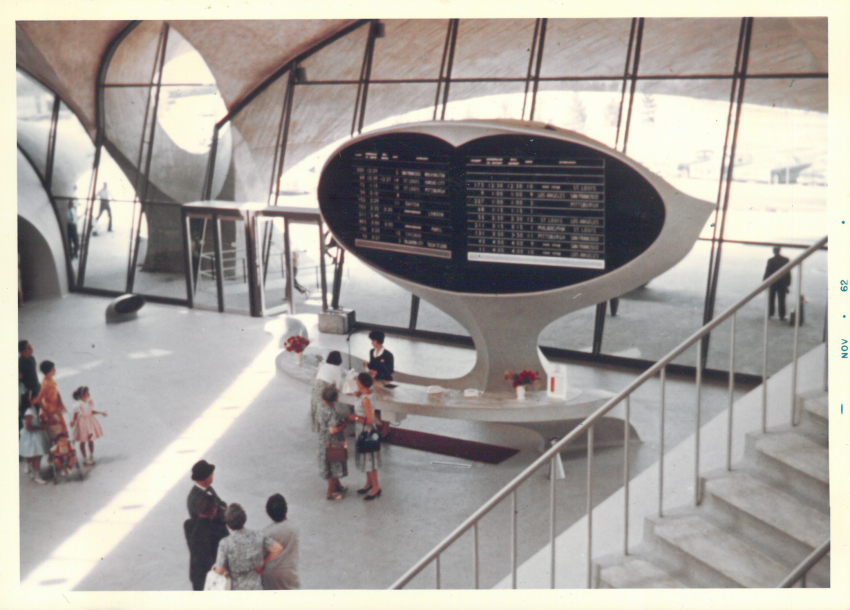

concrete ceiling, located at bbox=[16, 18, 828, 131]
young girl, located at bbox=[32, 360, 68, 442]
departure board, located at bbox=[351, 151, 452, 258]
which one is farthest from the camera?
concrete ceiling, located at bbox=[16, 18, 828, 131]

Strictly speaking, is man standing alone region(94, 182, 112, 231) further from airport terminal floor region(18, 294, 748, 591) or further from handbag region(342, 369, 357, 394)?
handbag region(342, 369, 357, 394)

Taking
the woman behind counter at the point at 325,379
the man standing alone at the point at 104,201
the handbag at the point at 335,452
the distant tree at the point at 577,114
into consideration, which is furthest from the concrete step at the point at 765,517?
the man standing alone at the point at 104,201

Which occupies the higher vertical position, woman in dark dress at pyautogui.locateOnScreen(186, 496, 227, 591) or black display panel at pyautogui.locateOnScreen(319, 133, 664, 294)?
black display panel at pyautogui.locateOnScreen(319, 133, 664, 294)

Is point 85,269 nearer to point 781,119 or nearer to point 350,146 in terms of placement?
point 350,146

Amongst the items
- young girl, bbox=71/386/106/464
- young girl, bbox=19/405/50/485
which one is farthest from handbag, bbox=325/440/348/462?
young girl, bbox=19/405/50/485

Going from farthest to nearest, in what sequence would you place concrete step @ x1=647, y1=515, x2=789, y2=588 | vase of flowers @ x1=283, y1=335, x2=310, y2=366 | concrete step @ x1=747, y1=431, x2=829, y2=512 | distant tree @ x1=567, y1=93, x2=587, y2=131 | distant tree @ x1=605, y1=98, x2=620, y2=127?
distant tree @ x1=567, y1=93, x2=587, y2=131, distant tree @ x1=605, y1=98, x2=620, y2=127, vase of flowers @ x1=283, y1=335, x2=310, y2=366, concrete step @ x1=747, y1=431, x2=829, y2=512, concrete step @ x1=647, y1=515, x2=789, y2=588

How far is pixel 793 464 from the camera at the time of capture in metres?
4.12

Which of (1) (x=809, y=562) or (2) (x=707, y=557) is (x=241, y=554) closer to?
(2) (x=707, y=557)

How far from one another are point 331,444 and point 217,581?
6.69ft

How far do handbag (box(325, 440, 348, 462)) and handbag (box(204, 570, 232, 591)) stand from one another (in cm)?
197

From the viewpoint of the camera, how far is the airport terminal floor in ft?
19.2

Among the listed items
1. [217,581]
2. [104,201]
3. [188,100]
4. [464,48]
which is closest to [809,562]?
[217,581]

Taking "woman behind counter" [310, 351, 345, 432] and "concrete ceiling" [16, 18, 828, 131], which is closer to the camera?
"woman behind counter" [310, 351, 345, 432]

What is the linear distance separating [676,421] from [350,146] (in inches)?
170
